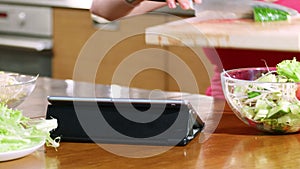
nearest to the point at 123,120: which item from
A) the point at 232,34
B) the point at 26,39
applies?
the point at 232,34

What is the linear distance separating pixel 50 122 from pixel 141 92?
655 mm

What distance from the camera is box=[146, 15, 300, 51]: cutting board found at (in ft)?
7.83

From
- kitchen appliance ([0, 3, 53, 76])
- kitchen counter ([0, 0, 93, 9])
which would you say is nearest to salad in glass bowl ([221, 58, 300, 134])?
kitchen counter ([0, 0, 93, 9])

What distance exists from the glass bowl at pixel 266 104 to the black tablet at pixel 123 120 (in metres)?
0.12

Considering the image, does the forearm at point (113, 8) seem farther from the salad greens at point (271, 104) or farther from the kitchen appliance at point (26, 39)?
the kitchen appliance at point (26, 39)

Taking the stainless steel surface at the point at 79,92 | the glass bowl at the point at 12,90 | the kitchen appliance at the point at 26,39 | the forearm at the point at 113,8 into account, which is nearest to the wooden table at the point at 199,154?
the glass bowl at the point at 12,90

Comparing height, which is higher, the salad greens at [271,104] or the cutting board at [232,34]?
the salad greens at [271,104]

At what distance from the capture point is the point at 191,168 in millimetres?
1326

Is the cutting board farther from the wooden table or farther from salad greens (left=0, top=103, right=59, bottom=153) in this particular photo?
salad greens (left=0, top=103, right=59, bottom=153)

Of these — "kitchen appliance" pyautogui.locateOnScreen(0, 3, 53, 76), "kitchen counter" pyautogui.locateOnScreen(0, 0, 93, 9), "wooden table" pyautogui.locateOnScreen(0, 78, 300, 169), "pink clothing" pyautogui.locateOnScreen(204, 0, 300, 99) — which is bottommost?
"kitchen appliance" pyautogui.locateOnScreen(0, 3, 53, 76)

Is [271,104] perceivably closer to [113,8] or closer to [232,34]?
[232,34]

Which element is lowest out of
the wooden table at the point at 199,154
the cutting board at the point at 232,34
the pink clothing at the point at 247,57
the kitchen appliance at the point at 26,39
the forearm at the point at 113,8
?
the kitchen appliance at the point at 26,39

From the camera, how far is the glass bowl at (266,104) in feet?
5.04

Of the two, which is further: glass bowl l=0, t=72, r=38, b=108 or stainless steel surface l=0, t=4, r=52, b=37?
stainless steel surface l=0, t=4, r=52, b=37
